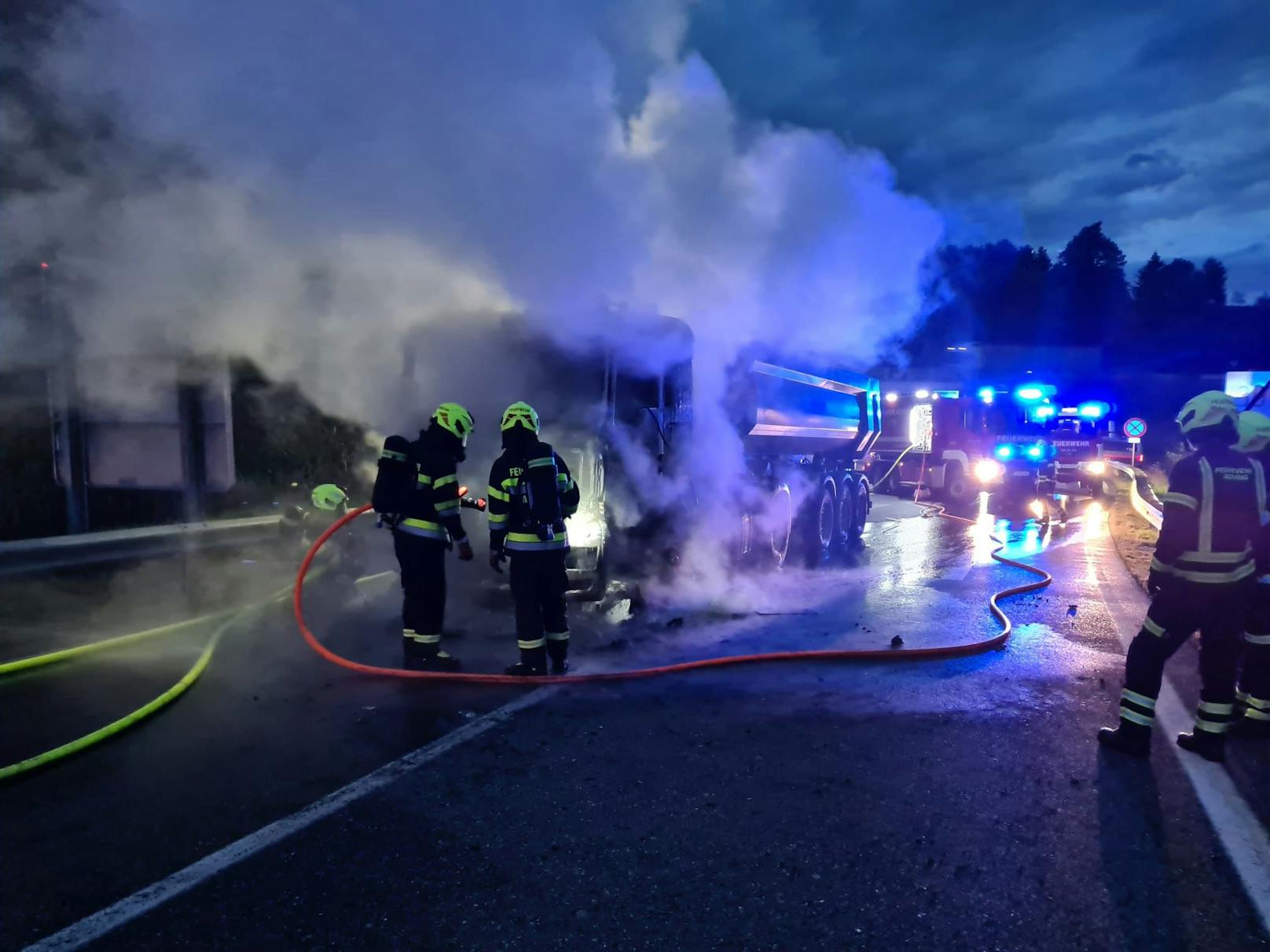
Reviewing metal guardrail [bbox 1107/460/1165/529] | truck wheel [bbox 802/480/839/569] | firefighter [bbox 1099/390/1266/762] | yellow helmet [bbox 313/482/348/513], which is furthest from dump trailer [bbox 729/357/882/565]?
metal guardrail [bbox 1107/460/1165/529]

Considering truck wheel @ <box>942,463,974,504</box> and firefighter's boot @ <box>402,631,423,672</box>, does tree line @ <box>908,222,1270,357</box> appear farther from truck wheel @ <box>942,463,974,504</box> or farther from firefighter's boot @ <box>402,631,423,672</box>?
firefighter's boot @ <box>402,631,423,672</box>

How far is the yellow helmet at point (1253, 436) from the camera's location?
4559 mm

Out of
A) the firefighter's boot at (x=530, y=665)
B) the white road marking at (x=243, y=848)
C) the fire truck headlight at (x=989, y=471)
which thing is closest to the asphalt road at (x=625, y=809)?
the white road marking at (x=243, y=848)

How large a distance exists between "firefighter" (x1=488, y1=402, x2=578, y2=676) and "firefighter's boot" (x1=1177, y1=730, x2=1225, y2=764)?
3560mm

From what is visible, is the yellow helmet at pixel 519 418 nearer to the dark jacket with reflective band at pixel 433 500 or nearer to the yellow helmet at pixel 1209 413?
the dark jacket with reflective band at pixel 433 500

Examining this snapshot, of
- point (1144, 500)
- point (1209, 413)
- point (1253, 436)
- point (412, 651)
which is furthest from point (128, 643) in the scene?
point (1144, 500)

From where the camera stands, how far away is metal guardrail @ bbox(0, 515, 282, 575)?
7918 millimetres

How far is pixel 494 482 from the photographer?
5.31 metres

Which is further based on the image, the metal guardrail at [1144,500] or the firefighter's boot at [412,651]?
the metal guardrail at [1144,500]

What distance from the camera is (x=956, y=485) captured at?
18484 millimetres

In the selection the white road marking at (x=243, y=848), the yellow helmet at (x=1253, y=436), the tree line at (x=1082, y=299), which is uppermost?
the tree line at (x=1082, y=299)

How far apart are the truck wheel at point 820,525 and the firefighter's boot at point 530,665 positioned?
594 centimetres

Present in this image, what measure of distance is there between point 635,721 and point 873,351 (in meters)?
9.53

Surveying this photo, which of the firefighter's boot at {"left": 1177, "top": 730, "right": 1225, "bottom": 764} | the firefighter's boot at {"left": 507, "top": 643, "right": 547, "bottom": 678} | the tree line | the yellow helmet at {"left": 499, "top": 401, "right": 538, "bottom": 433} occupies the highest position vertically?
the tree line
